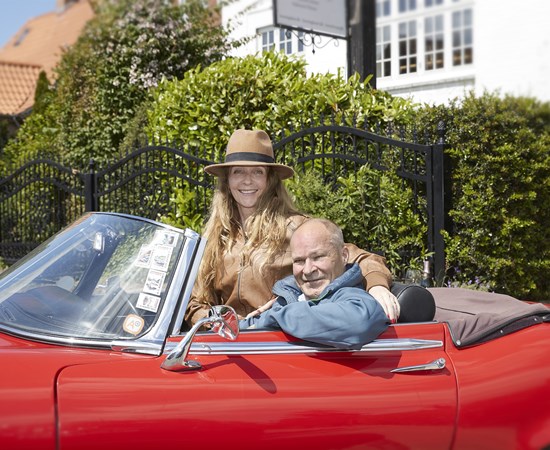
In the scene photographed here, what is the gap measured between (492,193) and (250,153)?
305 cm

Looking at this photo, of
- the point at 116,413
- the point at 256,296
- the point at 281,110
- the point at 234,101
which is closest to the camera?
the point at 116,413

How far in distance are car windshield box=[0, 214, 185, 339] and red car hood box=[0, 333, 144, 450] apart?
0.12m

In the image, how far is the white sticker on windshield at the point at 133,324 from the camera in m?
2.27

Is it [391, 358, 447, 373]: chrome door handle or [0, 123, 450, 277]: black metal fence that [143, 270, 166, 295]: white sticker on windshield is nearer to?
[391, 358, 447, 373]: chrome door handle

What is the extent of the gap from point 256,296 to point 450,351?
1077 millimetres

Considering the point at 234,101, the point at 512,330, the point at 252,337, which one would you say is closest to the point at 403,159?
the point at 234,101

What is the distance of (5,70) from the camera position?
21.9 m

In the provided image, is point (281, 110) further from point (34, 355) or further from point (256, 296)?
point (34, 355)

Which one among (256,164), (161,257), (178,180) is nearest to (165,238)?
(161,257)

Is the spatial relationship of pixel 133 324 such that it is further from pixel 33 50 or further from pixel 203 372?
pixel 33 50

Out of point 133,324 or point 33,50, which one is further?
point 33,50

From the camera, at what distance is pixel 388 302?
2584 millimetres

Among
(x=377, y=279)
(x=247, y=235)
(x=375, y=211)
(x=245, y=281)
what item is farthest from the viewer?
(x=375, y=211)

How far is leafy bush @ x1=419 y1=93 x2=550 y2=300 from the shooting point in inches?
235
